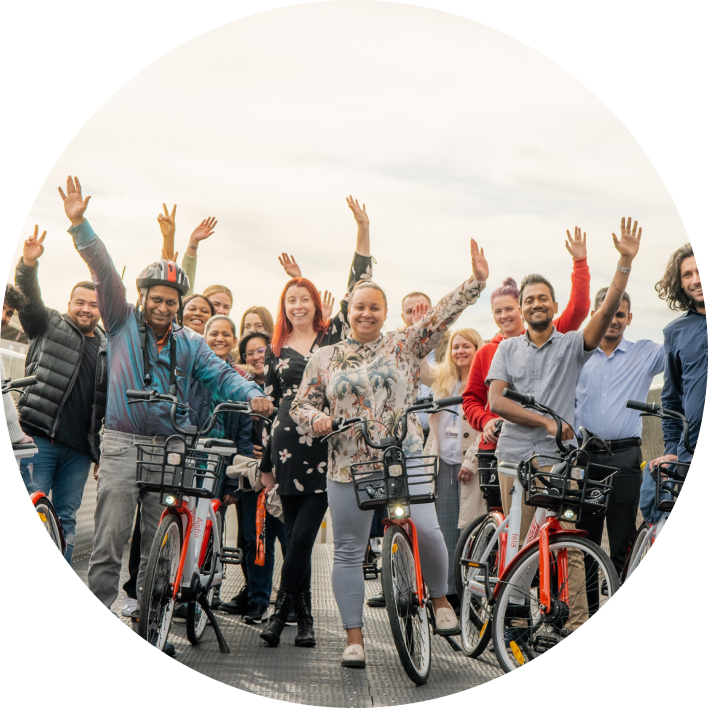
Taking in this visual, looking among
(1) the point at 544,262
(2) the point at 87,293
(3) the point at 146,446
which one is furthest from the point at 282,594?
A: (1) the point at 544,262

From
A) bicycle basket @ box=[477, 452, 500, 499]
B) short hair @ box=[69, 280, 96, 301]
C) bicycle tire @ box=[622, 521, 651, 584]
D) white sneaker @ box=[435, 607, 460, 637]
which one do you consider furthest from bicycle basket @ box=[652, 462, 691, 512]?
short hair @ box=[69, 280, 96, 301]

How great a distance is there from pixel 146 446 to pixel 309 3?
2.10 metres

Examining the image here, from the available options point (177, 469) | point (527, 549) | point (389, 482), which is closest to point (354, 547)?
point (389, 482)

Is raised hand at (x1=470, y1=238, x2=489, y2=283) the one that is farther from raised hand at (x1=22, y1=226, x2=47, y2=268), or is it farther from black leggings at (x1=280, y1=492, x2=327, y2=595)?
raised hand at (x1=22, y1=226, x2=47, y2=268)

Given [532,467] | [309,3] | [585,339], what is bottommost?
[532,467]

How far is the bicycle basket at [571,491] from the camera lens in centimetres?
335

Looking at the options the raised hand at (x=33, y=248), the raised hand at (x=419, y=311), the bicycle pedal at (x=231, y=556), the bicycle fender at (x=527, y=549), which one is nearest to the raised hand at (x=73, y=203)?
the raised hand at (x=33, y=248)

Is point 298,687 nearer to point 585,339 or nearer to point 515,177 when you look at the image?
point 585,339

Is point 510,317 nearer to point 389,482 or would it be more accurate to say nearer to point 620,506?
point 389,482

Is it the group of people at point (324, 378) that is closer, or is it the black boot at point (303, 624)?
the group of people at point (324, 378)

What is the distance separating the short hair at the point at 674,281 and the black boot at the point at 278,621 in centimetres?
211

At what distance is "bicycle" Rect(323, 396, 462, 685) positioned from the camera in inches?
134

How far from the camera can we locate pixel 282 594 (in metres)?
3.91

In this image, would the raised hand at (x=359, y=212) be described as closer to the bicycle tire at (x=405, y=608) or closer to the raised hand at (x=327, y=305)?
the raised hand at (x=327, y=305)
